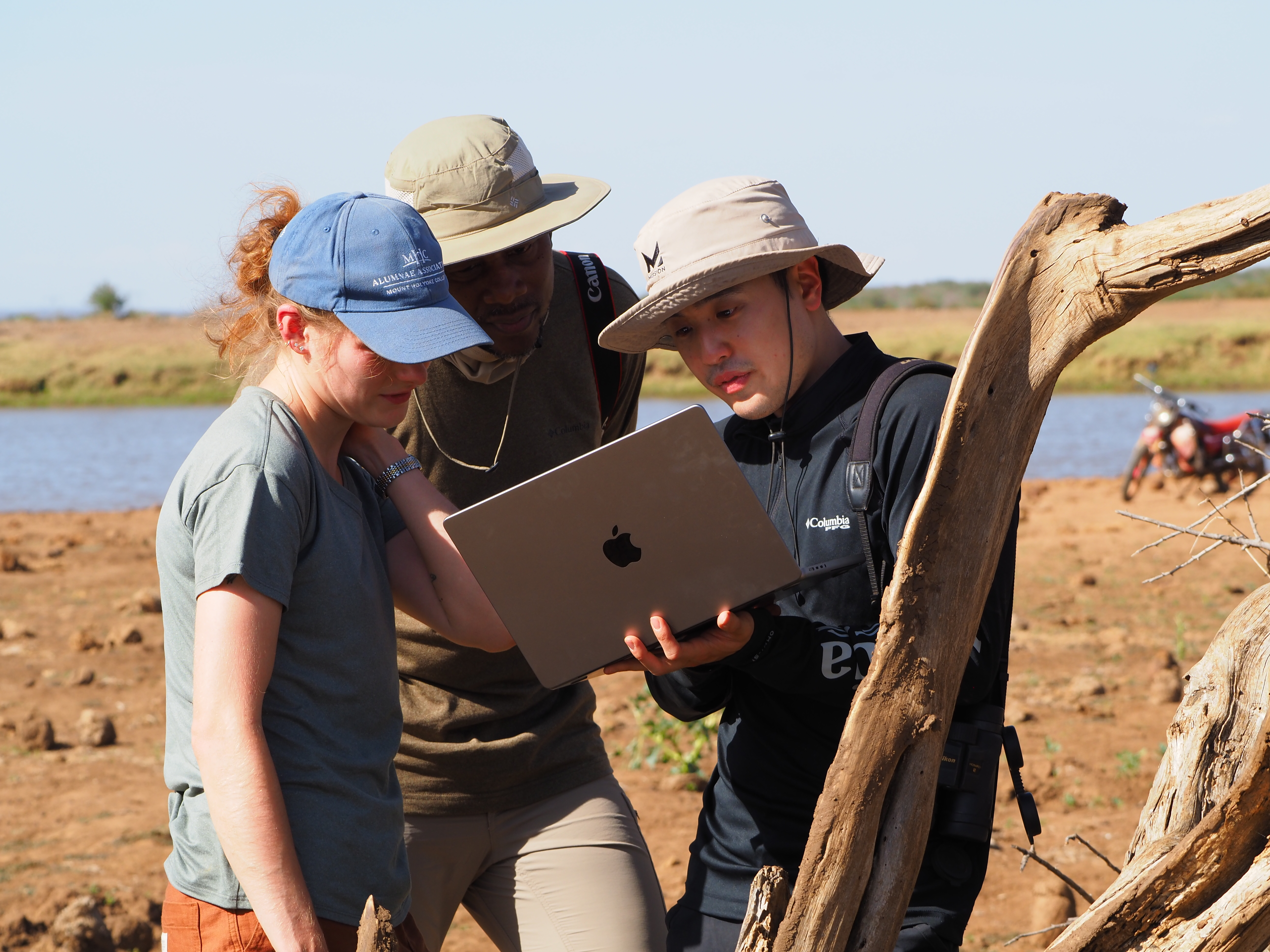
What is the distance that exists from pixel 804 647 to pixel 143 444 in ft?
76.7

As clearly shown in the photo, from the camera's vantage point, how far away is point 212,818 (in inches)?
68.7

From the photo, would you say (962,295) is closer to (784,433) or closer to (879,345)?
(879,345)

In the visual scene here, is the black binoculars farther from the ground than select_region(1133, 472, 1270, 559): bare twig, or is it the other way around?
select_region(1133, 472, 1270, 559): bare twig

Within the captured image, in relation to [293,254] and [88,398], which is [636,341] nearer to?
[293,254]

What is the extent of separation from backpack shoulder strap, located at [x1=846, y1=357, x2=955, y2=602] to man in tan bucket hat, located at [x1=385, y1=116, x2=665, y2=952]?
0.81m

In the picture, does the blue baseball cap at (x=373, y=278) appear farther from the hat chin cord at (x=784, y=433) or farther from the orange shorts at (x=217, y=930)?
the orange shorts at (x=217, y=930)

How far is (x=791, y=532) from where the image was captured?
205cm

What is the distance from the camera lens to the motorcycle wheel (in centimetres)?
1302

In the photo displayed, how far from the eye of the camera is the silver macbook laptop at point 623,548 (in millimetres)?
1769

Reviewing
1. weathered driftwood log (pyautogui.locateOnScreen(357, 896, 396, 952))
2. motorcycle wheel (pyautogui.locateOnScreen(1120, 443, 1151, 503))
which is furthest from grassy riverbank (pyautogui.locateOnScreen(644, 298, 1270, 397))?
weathered driftwood log (pyautogui.locateOnScreen(357, 896, 396, 952))

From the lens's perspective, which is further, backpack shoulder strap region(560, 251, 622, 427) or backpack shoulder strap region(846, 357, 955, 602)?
backpack shoulder strap region(560, 251, 622, 427)

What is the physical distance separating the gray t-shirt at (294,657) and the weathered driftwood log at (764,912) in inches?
23.5

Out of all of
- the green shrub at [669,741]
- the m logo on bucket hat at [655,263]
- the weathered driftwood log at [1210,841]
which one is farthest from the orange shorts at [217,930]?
the green shrub at [669,741]

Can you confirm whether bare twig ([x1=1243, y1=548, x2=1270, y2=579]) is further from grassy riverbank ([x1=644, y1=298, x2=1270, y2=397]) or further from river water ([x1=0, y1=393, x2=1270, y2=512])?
grassy riverbank ([x1=644, y1=298, x2=1270, y2=397])
